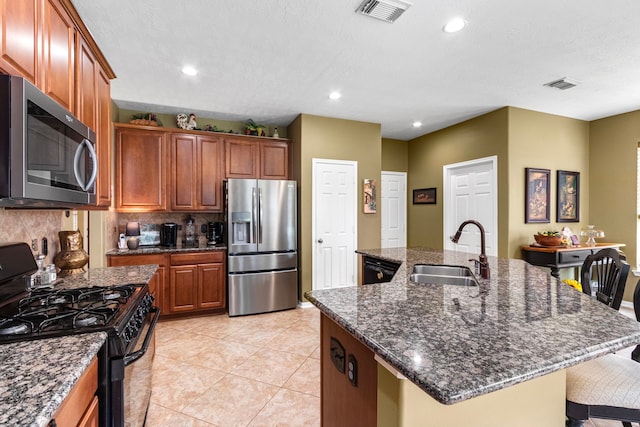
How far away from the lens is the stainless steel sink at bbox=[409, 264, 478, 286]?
2.03 meters

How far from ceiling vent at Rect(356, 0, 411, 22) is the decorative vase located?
2.60 m

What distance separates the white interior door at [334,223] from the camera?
4273 mm

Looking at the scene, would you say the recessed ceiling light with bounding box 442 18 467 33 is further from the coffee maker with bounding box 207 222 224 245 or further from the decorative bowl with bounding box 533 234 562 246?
the coffee maker with bounding box 207 222 224 245

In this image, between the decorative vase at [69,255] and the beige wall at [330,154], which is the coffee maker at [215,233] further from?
the decorative vase at [69,255]

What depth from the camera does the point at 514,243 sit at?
3.90 metres

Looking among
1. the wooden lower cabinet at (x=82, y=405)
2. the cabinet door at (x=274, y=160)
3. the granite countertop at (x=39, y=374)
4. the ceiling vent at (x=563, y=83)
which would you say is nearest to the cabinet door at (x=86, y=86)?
the granite countertop at (x=39, y=374)

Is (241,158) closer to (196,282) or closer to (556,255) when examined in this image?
(196,282)

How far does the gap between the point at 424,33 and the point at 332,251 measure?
2873 millimetres

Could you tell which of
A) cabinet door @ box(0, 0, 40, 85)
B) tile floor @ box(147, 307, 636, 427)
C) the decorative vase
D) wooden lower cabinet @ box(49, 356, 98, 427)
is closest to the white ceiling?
cabinet door @ box(0, 0, 40, 85)

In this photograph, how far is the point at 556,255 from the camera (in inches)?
143

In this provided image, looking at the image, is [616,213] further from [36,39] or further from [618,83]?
[36,39]

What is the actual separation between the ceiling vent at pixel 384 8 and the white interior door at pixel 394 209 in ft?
12.2

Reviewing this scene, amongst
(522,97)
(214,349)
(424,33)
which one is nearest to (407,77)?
(424,33)

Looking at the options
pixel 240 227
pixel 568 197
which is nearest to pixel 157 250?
pixel 240 227
